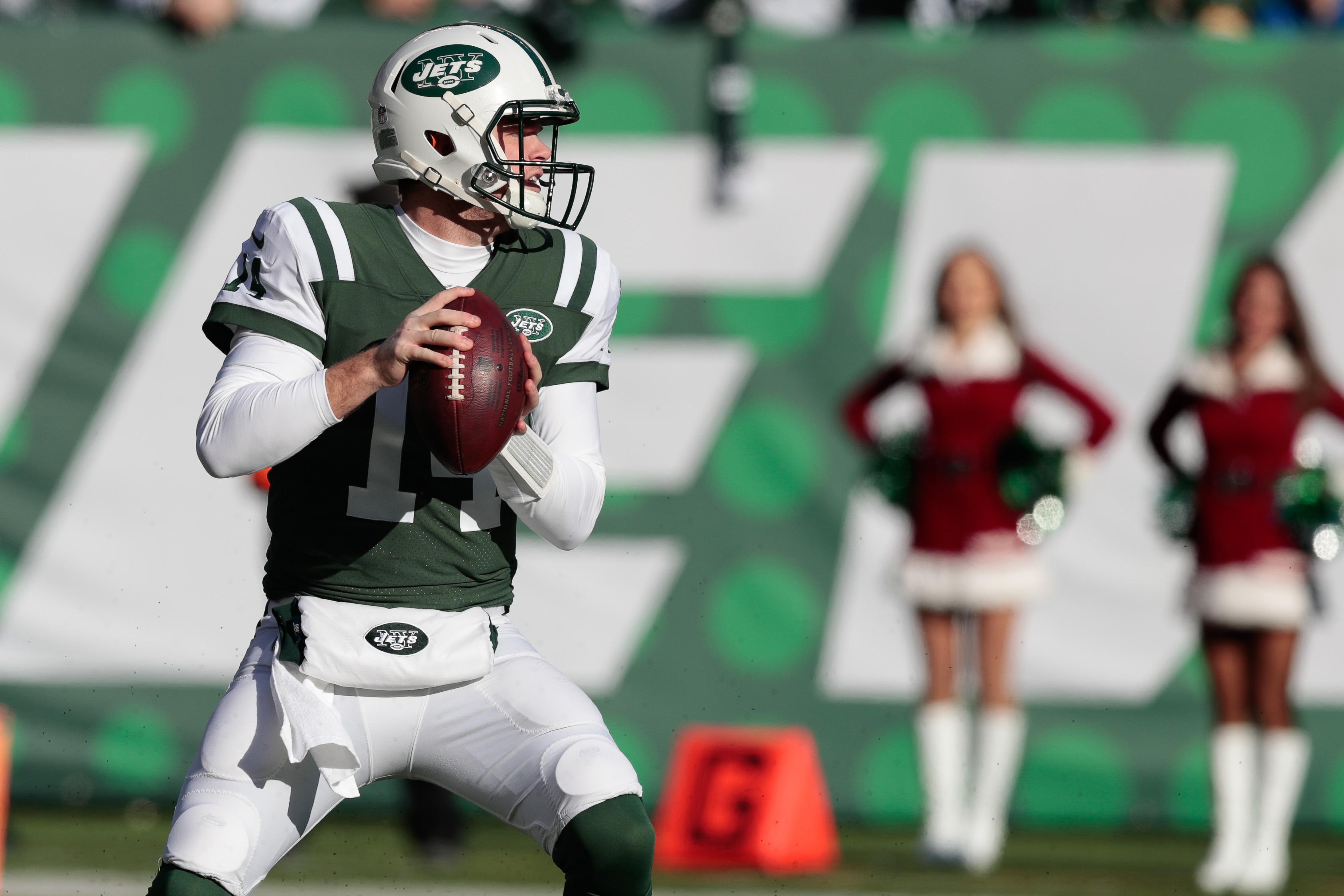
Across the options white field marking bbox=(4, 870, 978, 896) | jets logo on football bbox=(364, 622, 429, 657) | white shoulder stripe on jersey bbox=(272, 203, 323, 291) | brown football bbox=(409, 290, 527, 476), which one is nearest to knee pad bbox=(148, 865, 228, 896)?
jets logo on football bbox=(364, 622, 429, 657)

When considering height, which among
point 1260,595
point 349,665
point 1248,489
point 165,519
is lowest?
point 349,665

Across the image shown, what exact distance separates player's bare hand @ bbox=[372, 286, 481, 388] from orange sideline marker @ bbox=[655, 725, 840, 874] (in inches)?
149

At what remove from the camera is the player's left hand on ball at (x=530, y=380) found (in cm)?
303

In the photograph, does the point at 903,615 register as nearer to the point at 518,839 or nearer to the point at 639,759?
the point at 639,759

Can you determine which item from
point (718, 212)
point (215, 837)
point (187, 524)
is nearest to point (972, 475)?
point (718, 212)

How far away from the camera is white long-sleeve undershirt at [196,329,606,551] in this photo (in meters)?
2.93

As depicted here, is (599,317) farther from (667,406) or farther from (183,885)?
(667,406)

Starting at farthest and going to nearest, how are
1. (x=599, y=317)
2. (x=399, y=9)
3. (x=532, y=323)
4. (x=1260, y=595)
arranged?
1. (x=399, y=9)
2. (x=1260, y=595)
3. (x=599, y=317)
4. (x=532, y=323)

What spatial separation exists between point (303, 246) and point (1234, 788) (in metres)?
4.44

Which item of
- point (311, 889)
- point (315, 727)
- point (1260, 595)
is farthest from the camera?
point (1260, 595)

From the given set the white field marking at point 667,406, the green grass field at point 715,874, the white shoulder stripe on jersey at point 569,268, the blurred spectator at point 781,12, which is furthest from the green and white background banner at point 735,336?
the white shoulder stripe on jersey at point 569,268

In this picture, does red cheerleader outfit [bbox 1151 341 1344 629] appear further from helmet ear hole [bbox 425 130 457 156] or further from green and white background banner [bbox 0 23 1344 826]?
helmet ear hole [bbox 425 130 457 156]

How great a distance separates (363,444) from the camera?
3.18 metres

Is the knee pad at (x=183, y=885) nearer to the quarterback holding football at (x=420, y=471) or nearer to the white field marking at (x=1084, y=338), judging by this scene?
the quarterback holding football at (x=420, y=471)
